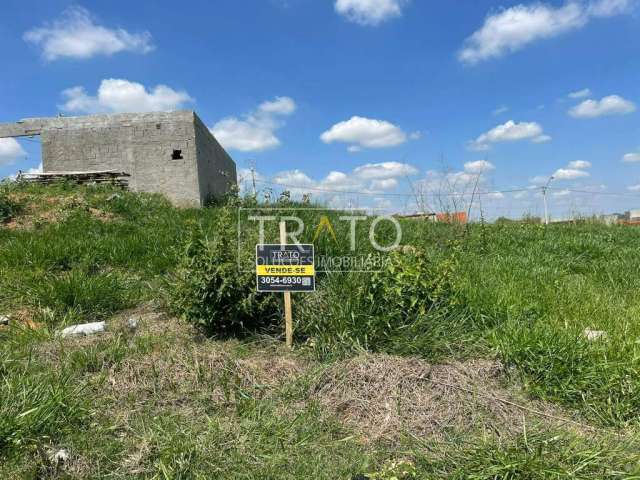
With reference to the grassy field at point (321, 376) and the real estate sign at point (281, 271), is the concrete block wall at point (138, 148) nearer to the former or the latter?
the grassy field at point (321, 376)

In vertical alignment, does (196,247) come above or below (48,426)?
above

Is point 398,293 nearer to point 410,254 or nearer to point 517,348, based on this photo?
point 410,254

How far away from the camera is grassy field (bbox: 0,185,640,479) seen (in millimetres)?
1974

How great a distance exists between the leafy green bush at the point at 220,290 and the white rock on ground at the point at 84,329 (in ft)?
2.17

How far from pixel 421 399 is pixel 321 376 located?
0.66 meters

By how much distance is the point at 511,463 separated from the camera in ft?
5.90

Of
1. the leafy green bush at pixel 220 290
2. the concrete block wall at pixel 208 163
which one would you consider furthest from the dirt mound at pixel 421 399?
the concrete block wall at pixel 208 163

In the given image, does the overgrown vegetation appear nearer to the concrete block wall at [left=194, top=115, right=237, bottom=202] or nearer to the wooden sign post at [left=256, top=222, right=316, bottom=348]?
the concrete block wall at [left=194, top=115, right=237, bottom=202]

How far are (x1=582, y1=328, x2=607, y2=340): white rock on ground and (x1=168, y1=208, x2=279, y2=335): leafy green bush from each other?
2436 millimetres

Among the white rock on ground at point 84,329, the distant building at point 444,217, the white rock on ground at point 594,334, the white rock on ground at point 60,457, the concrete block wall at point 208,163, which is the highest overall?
the concrete block wall at point 208,163

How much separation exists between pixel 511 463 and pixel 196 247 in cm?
264

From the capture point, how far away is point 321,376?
2.69 metres

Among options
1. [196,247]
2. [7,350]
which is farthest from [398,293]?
[7,350]

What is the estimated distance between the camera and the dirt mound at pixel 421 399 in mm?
2289
